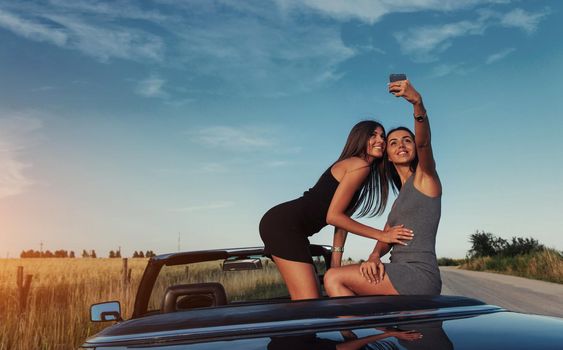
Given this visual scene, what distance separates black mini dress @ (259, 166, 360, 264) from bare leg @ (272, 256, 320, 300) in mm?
45

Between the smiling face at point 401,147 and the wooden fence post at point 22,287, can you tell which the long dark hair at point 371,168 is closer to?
the smiling face at point 401,147

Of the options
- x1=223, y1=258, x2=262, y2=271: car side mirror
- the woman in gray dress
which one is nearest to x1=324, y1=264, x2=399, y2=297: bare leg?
the woman in gray dress

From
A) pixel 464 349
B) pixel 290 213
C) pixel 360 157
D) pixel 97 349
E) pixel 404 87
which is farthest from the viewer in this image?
pixel 290 213

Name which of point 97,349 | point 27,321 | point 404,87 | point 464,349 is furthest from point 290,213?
point 27,321

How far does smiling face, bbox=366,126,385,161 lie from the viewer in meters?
4.12

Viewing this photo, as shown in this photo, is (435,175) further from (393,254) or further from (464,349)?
(464,349)

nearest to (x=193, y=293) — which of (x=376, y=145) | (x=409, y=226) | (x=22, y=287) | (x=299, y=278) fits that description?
(x=299, y=278)

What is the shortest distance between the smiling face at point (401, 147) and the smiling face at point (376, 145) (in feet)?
0.19

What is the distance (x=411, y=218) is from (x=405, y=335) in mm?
1991

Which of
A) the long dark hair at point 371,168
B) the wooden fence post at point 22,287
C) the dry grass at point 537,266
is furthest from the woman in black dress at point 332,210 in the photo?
the dry grass at point 537,266

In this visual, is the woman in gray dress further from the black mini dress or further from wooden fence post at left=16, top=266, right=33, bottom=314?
wooden fence post at left=16, top=266, right=33, bottom=314

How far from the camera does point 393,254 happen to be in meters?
3.85

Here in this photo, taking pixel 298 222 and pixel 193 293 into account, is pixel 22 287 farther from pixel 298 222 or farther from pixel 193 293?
pixel 193 293

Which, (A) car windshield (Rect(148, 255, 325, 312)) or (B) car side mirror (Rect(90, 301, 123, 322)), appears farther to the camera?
(A) car windshield (Rect(148, 255, 325, 312))
